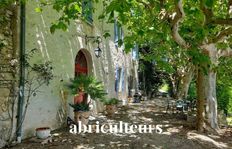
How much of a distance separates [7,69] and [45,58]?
1778 millimetres

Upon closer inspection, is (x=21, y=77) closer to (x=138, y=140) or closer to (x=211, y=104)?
(x=138, y=140)

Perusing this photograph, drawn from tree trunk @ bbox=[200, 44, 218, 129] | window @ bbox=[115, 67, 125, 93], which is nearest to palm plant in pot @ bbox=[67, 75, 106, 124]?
tree trunk @ bbox=[200, 44, 218, 129]

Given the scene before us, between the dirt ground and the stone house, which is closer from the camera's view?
the stone house

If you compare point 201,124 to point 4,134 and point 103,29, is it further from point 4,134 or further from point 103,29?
point 103,29

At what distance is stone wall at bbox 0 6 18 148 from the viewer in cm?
696

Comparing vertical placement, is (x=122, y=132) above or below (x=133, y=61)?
below

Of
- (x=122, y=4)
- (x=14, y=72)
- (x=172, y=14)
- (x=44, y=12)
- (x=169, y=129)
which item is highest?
(x=44, y=12)

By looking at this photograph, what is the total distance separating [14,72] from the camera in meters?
7.25

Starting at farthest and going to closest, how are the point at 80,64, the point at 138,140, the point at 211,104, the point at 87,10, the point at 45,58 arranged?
1. the point at 80,64
2. the point at 211,104
3. the point at 87,10
4. the point at 45,58
5. the point at 138,140

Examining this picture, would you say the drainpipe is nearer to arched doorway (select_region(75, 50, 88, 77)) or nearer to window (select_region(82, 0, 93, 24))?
window (select_region(82, 0, 93, 24))

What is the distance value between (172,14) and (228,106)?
9638 millimetres

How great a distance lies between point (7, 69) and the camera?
23.4 feet

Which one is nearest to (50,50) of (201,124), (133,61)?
(201,124)

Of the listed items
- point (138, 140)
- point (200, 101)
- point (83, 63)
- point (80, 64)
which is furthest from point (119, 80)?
point (138, 140)
